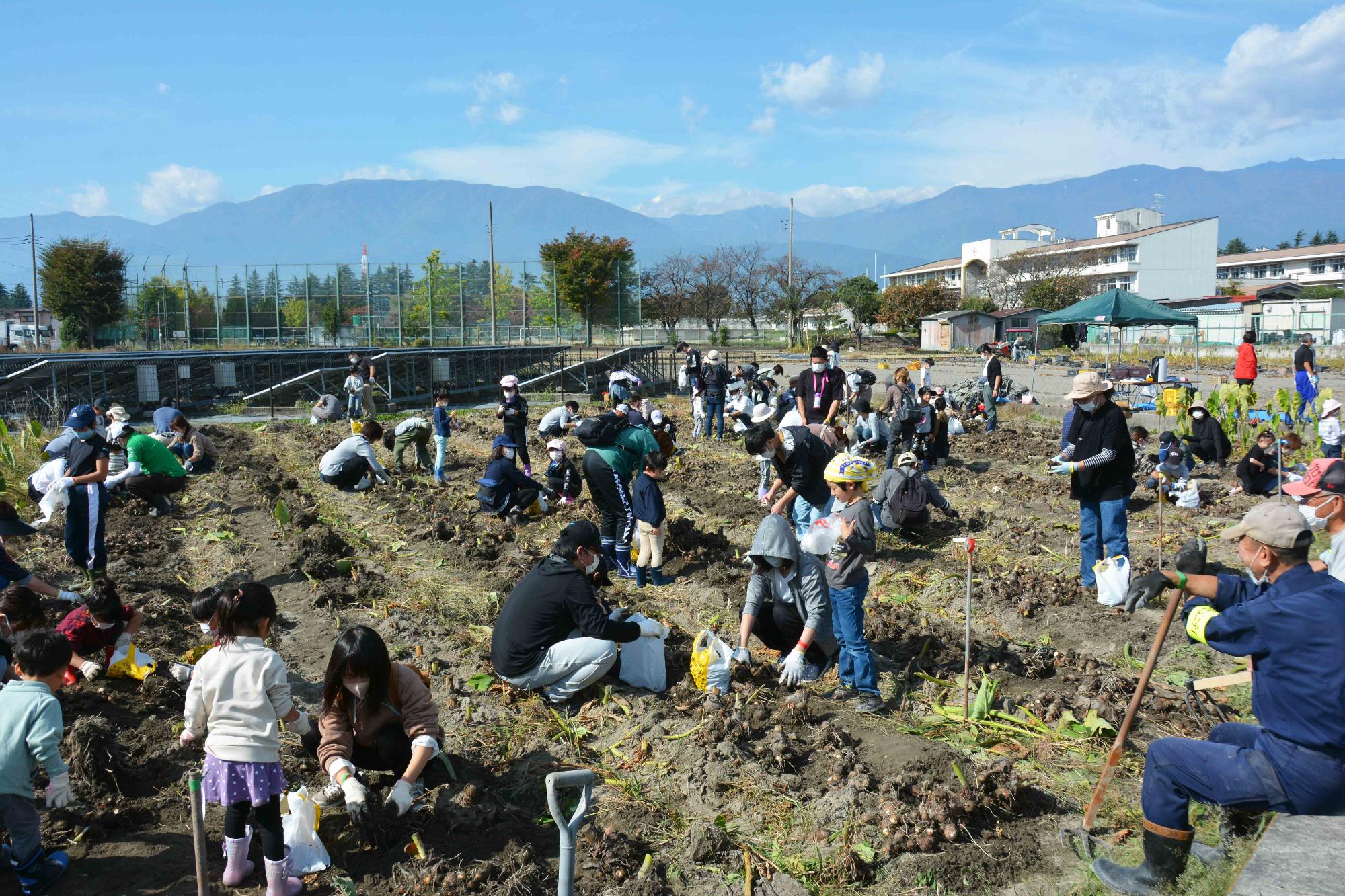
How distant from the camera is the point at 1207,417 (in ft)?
39.4

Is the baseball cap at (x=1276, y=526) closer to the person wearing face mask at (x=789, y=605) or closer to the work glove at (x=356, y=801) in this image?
the person wearing face mask at (x=789, y=605)

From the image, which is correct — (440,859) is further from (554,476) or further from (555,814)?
(554,476)

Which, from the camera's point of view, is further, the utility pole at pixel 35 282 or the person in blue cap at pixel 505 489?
the utility pole at pixel 35 282

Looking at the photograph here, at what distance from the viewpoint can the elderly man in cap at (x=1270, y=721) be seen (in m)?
3.05

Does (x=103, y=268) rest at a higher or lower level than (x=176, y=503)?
higher

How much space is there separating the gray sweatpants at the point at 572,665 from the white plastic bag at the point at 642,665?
0.20m

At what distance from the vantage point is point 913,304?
184 feet

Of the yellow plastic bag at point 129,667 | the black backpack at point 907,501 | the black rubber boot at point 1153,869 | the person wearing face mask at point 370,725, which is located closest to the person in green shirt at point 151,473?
the yellow plastic bag at point 129,667

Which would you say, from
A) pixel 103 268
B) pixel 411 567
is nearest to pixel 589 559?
pixel 411 567

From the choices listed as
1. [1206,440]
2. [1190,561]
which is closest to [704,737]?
[1190,561]

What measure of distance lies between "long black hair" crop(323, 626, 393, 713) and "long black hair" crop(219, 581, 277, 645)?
361 millimetres

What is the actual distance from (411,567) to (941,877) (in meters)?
6.07

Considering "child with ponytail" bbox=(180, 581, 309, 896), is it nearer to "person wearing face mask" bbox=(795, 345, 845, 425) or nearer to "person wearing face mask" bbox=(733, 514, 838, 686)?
"person wearing face mask" bbox=(733, 514, 838, 686)

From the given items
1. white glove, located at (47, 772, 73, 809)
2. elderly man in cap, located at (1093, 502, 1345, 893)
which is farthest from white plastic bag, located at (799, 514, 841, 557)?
white glove, located at (47, 772, 73, 809)
